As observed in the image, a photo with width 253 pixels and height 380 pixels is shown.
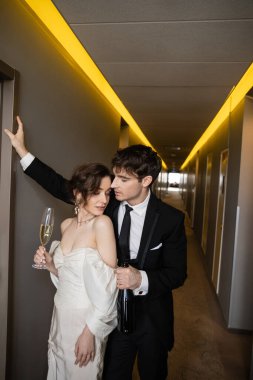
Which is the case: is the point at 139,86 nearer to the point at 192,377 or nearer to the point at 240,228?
the point at 240,228

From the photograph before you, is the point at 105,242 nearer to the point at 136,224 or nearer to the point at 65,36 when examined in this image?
the point at 136,224

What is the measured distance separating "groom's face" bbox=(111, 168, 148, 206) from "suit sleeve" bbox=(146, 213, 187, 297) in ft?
0.99

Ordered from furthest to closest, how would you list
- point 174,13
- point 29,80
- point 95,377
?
point 29,80 → point 174,13 → point 95,377

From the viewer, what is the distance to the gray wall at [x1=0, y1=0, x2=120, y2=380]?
1658mm

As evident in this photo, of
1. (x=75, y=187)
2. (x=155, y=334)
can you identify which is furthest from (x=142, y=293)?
(x=75, y=187)

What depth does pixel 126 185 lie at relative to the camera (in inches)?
62.6

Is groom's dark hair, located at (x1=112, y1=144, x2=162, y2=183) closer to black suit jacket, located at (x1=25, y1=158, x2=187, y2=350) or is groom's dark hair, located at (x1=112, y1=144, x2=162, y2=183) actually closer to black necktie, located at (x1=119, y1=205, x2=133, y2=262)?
black suit jacket, located at (x1=25, y1=158, x2=187, y2=350)

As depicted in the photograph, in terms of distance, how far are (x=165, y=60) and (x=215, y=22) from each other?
639mm

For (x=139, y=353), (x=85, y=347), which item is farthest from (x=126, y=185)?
(x=139, y=353)

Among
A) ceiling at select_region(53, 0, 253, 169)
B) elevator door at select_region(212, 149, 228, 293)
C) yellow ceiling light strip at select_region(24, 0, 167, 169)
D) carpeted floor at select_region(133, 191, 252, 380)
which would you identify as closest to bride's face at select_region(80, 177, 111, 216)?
ceiling at select_region(53, 0, 253, 169)

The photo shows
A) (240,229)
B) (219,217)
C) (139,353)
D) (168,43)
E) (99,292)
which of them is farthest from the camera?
(219,217)

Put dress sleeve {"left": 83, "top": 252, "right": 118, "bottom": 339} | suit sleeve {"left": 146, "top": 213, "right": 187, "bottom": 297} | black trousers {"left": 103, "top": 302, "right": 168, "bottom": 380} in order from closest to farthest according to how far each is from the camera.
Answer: dress sleeve {"left": 83, "top": 252, "right": 118, "bottom": 339} → suit sleeve {"left": 146, "top": 213, "right": 187, "bottom": 297} → black trousers {"left": 103, "top": 302, "right": 168, "bottom": 380}

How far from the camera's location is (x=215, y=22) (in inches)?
66.8

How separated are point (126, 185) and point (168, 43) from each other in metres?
1.15
